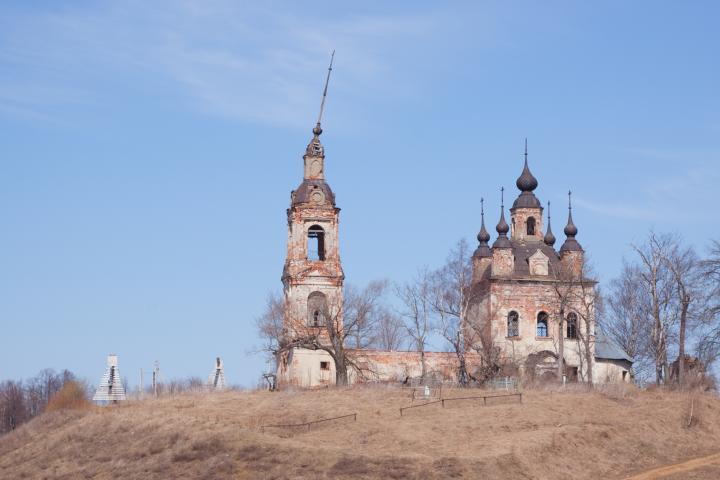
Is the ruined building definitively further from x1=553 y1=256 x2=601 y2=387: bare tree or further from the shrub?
the shrub

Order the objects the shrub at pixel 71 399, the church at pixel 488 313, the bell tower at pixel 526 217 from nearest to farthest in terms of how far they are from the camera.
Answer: the shrub at pixel 71 399 < the church at pixel 488 313 < the bell tower at pixel 526 217

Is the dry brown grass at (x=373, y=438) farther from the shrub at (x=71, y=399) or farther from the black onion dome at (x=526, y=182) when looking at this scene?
the black onion dome at (x=526, y=182)

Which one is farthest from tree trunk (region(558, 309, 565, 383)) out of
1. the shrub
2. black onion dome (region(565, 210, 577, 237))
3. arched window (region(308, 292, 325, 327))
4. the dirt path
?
the shrub

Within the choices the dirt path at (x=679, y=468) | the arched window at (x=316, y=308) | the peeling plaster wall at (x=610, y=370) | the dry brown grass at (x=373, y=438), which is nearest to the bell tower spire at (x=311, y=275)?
the arched window at (x=316, y=308)

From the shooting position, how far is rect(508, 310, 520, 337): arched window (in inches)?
2719

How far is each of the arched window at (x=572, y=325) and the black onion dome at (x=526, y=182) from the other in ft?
27.2

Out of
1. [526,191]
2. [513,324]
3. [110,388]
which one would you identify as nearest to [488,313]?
[513,324]

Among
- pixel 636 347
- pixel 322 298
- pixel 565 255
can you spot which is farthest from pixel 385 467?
pixel 636 347

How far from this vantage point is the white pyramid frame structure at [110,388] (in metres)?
61.4

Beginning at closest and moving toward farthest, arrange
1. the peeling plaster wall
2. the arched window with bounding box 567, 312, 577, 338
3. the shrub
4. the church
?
the shrub, the church, the peeling plaster wall, the arched window with bounding box 567, 312, 577, 338

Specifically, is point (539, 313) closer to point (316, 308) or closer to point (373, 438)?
point (316, 308)

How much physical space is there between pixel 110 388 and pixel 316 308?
1171 cm

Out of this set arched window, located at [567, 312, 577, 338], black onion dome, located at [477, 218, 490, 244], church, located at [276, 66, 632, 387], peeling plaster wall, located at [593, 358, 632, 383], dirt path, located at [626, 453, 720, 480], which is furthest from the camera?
black onion dome, located at [477, 218, 490, 244]

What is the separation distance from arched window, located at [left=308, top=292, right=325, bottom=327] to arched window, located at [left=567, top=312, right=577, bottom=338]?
1355 cm
